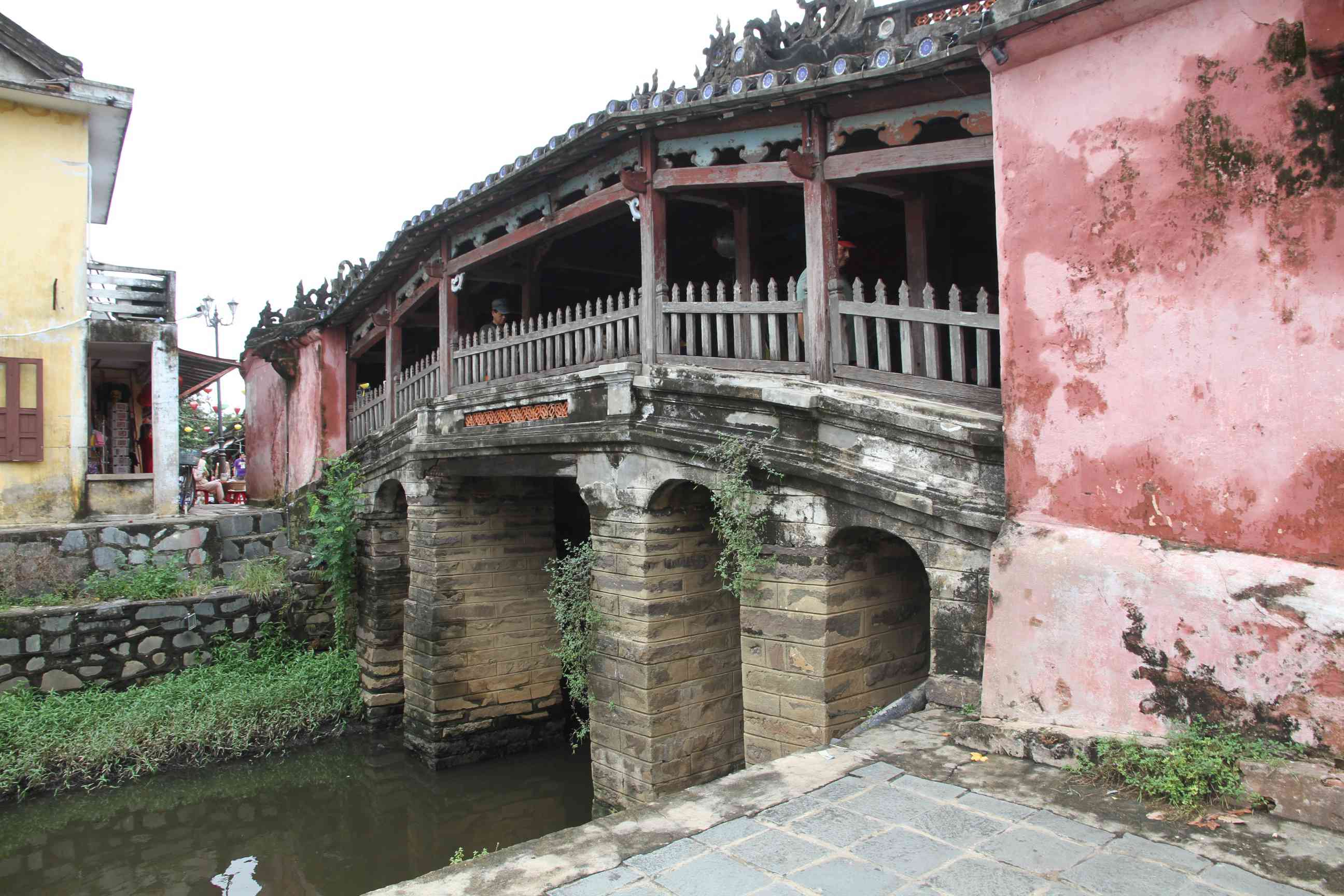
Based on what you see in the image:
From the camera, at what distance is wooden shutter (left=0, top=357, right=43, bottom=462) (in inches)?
483

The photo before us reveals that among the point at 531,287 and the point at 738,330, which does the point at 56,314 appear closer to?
the point at 531,287

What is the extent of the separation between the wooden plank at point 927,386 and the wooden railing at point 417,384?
6118 millimetres

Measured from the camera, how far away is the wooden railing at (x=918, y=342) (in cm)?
566

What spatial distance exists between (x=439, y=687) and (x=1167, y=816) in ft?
28.3

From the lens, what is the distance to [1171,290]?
4410 millimetres

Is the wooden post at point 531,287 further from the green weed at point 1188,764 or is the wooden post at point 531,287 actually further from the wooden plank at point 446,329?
the green weed at point 1188,764

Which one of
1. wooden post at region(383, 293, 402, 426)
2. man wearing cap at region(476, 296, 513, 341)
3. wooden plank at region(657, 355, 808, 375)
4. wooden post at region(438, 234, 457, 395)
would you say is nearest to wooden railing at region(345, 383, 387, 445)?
wooden post at region(383, 293, 402, 426)

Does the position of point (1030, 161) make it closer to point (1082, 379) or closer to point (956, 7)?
point (1082, 379)

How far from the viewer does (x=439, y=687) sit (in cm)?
1076

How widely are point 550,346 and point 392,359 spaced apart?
4.99 meters

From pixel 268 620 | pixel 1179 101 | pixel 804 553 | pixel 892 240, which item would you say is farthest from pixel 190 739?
pixel 1179 101

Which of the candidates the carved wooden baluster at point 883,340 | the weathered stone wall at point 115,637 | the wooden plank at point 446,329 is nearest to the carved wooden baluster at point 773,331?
the carved wooden baluster at point 883,340

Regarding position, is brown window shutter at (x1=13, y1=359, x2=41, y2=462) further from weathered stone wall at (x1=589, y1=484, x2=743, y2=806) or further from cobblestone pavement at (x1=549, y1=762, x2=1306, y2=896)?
cobblestone pavement at (x1=549, y1=762, x2=1306, y2=896)

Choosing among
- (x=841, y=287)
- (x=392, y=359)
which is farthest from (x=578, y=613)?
(x=392, y=359)
